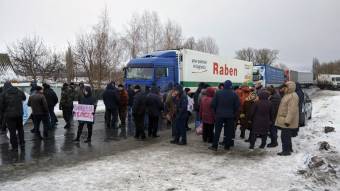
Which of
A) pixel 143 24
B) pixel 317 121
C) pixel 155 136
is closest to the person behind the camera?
pixel 155 136

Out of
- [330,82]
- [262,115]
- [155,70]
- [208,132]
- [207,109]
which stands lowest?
[208,132]

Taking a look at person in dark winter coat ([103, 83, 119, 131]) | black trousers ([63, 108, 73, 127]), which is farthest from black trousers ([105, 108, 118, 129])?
black trousers ([63, 108, 73, 127])

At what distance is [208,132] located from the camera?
39.3 feet

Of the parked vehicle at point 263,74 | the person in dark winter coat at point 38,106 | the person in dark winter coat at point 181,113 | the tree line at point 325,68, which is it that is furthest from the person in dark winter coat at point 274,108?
the tree line at point 325,68

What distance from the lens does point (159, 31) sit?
46.6 metres

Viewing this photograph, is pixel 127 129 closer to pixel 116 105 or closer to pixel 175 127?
pixel 116 105

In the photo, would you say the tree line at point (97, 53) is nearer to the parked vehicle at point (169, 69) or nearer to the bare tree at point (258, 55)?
the parked vehicle at point (169, 69)

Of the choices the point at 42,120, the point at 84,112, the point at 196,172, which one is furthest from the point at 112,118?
the point at 196,172

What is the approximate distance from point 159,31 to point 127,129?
32818 millimetres

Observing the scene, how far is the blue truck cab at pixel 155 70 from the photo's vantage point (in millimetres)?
21016

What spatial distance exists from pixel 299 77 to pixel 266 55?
158 feet

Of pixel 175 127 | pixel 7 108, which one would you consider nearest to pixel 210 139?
pixel 175 127

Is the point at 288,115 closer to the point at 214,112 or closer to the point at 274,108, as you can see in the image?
the point at 274,108

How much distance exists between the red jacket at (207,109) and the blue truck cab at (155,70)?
9086 millimetres
